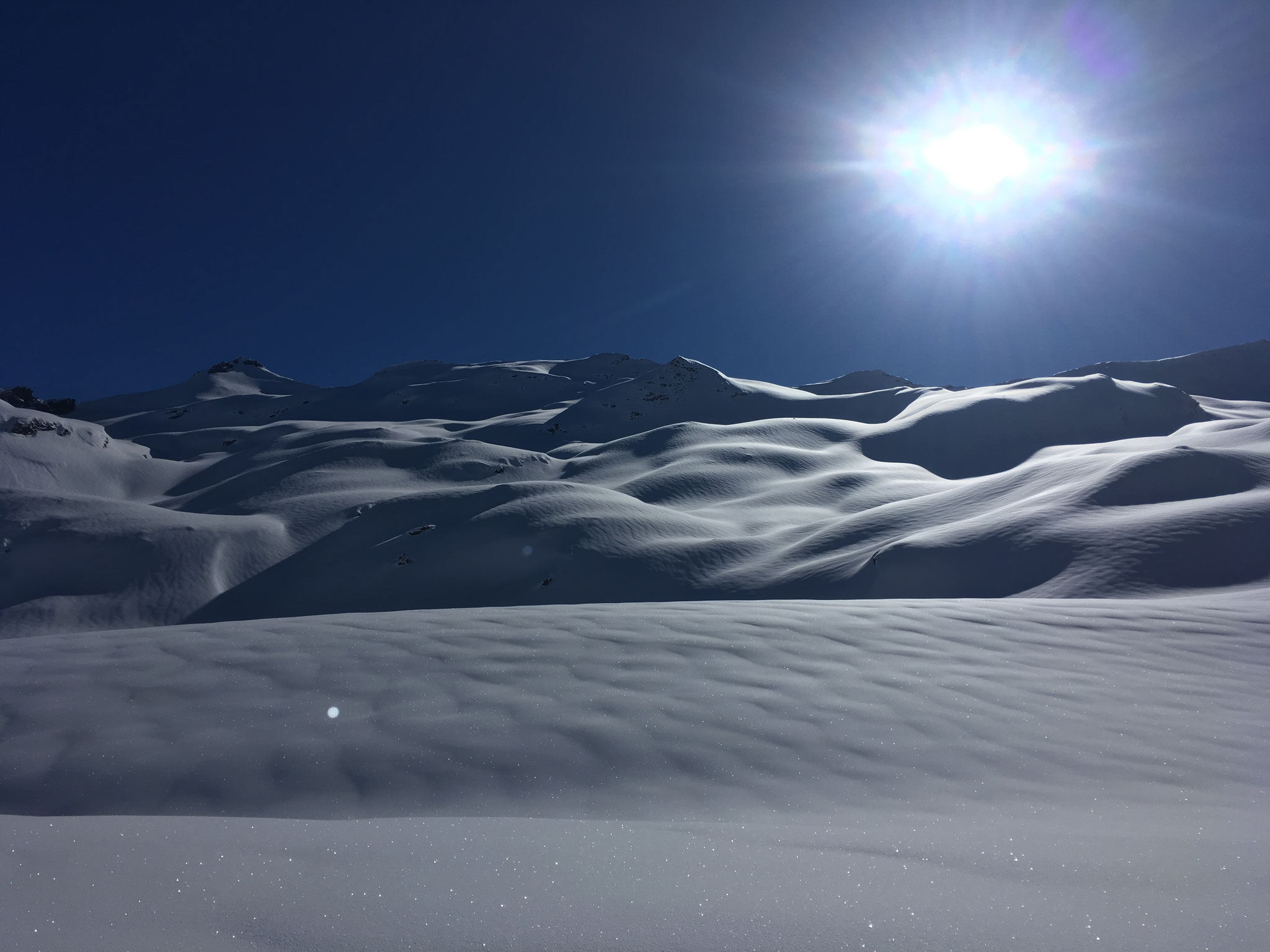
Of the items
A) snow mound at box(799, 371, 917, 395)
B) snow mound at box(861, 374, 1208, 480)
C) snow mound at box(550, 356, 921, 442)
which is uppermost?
snow mound at box(799, 371, 917, 395)

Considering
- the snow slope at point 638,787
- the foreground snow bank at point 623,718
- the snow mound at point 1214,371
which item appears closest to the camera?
the snow slope at point 638,787

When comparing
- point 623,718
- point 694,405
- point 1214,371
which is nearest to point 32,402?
point 694,405

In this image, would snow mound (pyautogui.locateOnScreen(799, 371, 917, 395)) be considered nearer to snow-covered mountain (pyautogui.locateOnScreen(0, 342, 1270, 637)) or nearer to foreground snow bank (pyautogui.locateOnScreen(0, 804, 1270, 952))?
snow-covered mountain (pyautogui.locateOnScreen(0, 342, 1270, 637))

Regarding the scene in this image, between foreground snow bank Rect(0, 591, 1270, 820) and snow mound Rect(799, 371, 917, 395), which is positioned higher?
snow mound Rect(799, 371, 917, 395)

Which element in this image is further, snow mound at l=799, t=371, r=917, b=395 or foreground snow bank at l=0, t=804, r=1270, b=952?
snow mound at l=799, t=371, r=917, b=395

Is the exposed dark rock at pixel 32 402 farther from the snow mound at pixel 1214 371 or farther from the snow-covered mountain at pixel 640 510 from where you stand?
the snow mound at pixel 1214 371

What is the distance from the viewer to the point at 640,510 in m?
21.3

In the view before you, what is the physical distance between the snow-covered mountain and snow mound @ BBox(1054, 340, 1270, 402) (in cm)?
1759

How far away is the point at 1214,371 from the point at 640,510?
64.1 m

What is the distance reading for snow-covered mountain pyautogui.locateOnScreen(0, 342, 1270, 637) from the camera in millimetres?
13227

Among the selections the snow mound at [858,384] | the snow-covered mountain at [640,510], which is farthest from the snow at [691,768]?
the snow mound at [858,384]

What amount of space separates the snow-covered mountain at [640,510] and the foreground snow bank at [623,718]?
7515 millimetres

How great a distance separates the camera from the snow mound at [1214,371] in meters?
54.0

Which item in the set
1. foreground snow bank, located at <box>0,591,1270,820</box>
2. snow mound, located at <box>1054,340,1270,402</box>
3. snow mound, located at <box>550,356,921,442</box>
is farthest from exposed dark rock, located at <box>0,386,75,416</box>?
snow mound, located at <box>1054,340,1270,402</box>
